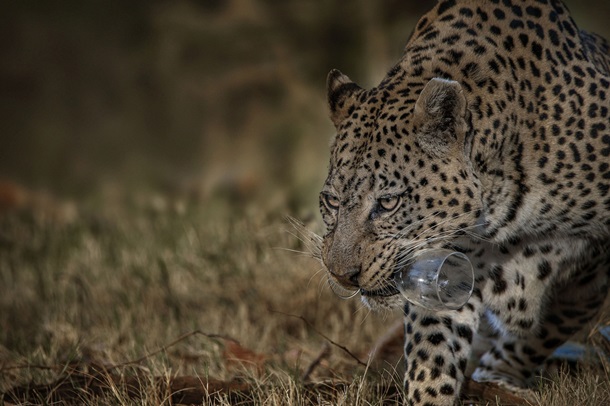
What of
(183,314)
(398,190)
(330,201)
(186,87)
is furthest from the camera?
(186,87)

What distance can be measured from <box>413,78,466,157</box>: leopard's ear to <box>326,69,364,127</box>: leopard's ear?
41 centimetres

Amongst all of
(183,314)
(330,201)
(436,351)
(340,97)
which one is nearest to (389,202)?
(330,201)

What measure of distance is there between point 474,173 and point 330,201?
54cm

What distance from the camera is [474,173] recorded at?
3.82 m

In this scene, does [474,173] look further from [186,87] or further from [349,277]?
[186,87]

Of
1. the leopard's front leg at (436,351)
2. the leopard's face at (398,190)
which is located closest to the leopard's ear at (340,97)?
the leopard's face at (398,190)

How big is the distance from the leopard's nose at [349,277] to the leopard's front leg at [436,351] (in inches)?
19.5

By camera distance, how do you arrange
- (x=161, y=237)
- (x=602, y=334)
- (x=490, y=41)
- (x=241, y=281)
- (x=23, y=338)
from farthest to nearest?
(x=161, y=237)
(x=241, y=281)
(x=23, y=338)
(x=602, y=334)
(x=490, y=41)

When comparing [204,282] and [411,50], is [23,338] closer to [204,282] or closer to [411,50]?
[204,282]

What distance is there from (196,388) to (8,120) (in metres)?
7.43

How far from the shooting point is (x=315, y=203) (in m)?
8.62

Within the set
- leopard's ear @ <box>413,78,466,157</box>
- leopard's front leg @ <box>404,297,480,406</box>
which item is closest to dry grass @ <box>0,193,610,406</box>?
leopard's front leg @ <box>404,297,480,406</box>

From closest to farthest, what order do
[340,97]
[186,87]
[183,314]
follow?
1. [340,97]
2. [183,314]
3. [186,87]

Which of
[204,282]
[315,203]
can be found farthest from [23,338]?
[315,203]
